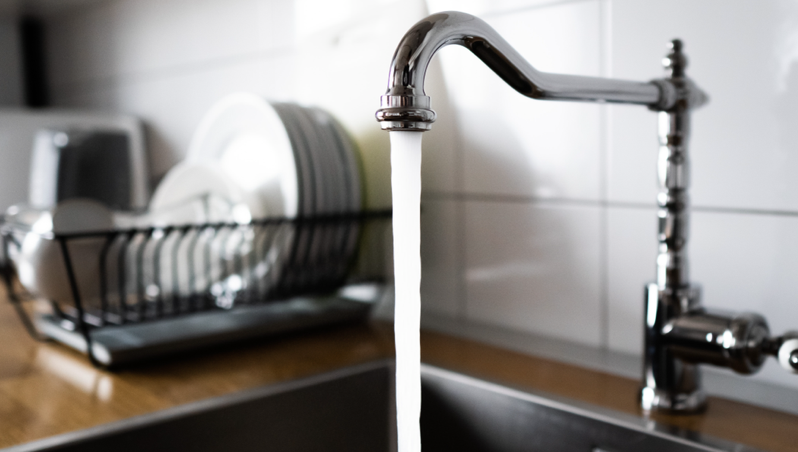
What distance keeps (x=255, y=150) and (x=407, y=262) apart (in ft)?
1.89

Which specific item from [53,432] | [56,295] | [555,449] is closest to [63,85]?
[56,295]

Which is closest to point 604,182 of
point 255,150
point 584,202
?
point 584,202

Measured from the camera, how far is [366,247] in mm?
973

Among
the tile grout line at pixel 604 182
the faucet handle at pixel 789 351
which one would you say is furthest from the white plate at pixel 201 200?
the faucet handle at pixel 789 351

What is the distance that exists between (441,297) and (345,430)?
289 millimetres

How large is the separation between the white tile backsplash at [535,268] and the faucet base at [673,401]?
0.17m

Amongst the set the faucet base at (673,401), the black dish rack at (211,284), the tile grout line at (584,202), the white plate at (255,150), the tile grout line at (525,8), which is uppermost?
the tile grout line at (525,8)

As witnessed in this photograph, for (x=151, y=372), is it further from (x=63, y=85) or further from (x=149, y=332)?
(x=63, y=85)

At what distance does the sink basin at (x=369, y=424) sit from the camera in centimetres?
58

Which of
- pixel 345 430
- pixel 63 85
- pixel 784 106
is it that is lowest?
pixel 345 430

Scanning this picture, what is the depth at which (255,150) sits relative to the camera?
0.95 meters

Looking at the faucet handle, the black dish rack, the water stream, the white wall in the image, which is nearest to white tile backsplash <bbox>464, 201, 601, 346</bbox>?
the white wall

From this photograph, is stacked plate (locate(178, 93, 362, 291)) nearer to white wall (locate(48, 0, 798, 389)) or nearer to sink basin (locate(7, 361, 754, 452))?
white wall (locate(48, 0, 798, 389))

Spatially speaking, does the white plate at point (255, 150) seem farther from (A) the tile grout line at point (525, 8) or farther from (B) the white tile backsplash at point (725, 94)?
(B) the white tile backsplash at point (725, 94)
